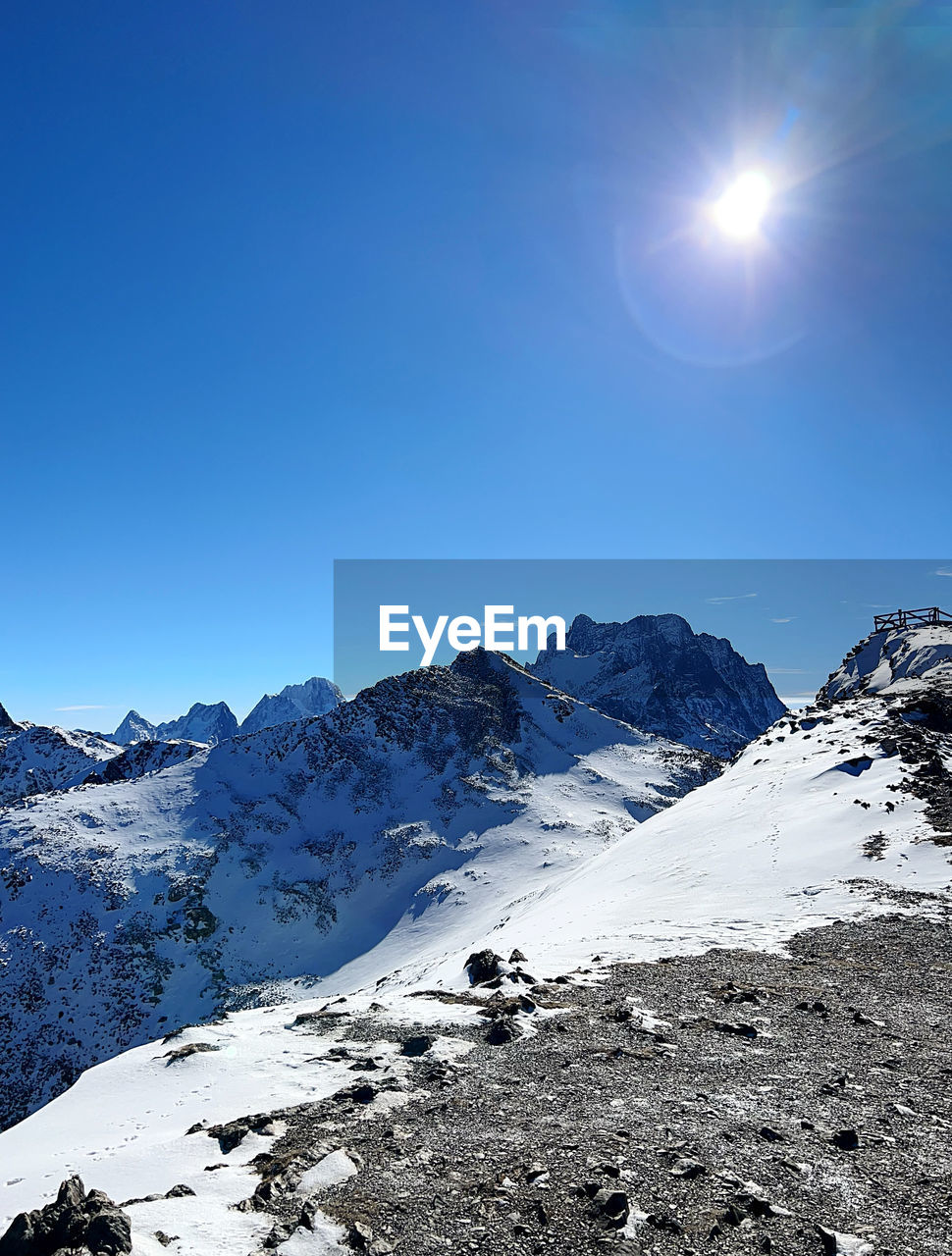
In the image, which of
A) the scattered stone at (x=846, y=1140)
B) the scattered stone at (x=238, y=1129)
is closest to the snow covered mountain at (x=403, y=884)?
the scattered stone at (x=238, y=1129)

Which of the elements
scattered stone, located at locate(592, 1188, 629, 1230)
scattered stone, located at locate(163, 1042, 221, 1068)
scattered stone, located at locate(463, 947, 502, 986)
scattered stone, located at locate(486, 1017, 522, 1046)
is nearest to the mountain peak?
scattered stone, located at locate(463, 947, 502, 986)

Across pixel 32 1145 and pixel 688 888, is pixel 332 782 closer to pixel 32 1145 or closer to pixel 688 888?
pixel 688 888

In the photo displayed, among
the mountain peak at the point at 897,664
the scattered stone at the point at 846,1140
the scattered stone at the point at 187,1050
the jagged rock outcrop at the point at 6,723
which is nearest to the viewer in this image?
the scattered stone at the point at 846,1140

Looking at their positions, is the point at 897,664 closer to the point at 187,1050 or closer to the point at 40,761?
the point at 187,1050

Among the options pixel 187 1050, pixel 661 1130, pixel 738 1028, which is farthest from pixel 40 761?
pixel 661 1130

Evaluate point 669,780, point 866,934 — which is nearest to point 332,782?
point 669,780

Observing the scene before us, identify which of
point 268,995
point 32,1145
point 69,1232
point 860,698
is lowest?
point 268,995

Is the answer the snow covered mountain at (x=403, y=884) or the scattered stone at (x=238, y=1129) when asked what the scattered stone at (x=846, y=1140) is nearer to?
the snow covered mountain at (x=403, y=884)
